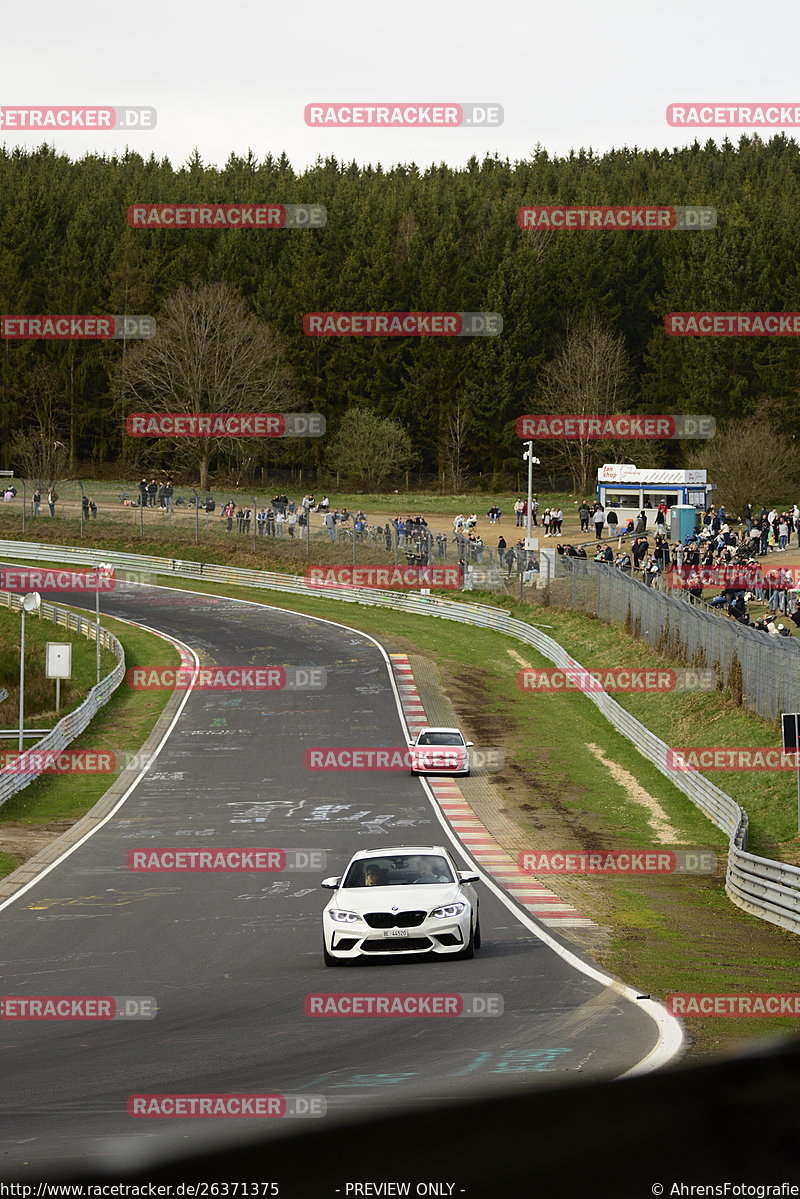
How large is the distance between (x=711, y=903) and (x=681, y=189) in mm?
128611

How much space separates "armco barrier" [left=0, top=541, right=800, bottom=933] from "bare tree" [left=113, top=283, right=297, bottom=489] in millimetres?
23270

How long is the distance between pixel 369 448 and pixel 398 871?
298 feet

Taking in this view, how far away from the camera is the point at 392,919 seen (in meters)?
16.4

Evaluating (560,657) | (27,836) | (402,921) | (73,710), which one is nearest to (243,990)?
(402,921)

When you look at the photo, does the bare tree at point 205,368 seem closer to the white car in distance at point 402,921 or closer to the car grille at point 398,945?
the white car in distance at point 402,921

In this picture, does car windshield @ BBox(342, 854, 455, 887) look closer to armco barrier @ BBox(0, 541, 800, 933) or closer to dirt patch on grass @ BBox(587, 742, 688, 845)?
armco barrier @ BBox(0, 541, 800, 933)

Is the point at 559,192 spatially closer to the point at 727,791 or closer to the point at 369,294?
the point at 369,294

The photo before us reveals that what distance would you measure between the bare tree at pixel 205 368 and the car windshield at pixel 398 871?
3355 inches

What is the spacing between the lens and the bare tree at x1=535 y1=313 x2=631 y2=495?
107 meters

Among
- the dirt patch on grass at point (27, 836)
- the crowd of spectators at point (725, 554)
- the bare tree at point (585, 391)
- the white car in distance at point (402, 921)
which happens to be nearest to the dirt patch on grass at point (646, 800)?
the crowd of spectators at point (725, 554)

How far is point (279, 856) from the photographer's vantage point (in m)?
26.3

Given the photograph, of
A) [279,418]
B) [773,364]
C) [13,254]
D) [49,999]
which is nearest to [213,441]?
[279,418]

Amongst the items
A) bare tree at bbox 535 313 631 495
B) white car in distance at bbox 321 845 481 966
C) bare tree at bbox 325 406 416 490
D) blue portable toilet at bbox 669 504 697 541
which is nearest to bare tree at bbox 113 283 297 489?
bare tree at bbox 325 406 416 490

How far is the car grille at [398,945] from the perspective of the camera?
1634cm
